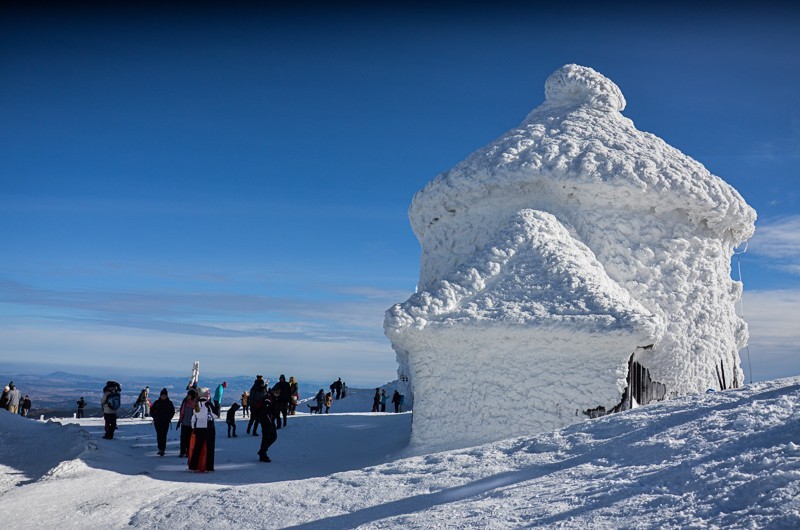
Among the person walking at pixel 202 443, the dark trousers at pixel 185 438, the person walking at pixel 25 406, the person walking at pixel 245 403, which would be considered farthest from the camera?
the person walking at pixel 25 406

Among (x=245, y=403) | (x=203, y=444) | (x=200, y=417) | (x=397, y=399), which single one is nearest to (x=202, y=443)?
(x=203, y=444)

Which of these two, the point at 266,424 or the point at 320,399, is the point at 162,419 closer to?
the point at 266,424

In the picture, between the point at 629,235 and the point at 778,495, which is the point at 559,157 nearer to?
A: the point at 629,235

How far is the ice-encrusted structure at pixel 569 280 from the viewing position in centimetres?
1050

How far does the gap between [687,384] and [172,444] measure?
11.6 meters

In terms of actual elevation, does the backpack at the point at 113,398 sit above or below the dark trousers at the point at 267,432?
above

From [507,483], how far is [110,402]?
36.6 ft

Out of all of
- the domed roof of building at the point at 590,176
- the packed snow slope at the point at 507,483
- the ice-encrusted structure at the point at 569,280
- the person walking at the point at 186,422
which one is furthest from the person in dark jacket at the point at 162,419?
the domed roof of building at the point at 590,176

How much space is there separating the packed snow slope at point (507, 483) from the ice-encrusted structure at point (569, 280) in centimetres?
140

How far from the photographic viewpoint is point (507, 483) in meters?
7.53

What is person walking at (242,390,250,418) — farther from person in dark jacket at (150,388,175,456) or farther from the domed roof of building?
the domed roof of building

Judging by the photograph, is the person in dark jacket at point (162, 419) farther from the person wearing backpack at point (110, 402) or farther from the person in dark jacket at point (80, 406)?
the person in dark jacket at point (80, 406)

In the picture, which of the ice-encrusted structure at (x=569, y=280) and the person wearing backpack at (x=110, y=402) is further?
the person wearing backpack at (x=110, y=402)

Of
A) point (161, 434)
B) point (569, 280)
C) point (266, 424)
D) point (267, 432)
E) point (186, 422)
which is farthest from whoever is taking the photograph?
point (161, 434)
